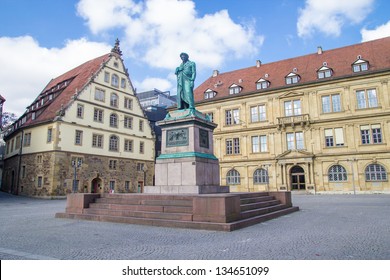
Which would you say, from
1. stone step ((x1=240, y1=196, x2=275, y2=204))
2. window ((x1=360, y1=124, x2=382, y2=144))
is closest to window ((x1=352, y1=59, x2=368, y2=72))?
window ((x1=360, y1=124, x2=382, y2=144))

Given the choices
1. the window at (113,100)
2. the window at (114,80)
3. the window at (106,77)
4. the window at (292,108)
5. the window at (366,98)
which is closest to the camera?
the window at (366,98)

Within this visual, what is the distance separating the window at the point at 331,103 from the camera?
110ft

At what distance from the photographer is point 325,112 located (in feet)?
111

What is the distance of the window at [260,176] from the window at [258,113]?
20.7 ft

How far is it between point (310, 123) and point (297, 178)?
21.3 ft

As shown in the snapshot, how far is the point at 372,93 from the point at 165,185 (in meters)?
28.6

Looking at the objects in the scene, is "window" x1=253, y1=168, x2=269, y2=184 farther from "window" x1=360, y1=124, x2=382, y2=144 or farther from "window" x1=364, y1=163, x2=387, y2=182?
"window" x1=360, y1=124, x2=382, y2=144

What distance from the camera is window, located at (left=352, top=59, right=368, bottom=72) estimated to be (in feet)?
106

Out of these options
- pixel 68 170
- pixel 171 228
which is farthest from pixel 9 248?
pixel 68 170

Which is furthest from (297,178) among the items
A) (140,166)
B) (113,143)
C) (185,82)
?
(185,82)

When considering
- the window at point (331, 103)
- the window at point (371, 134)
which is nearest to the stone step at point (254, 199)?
the window at point (371, 134)

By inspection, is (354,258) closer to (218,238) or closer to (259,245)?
(259,245)

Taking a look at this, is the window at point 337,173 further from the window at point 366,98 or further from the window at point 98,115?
the window at point 98,115

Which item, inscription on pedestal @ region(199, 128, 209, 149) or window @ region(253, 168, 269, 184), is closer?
inscription on pedestal @ region(199, 128, 209, 149)
